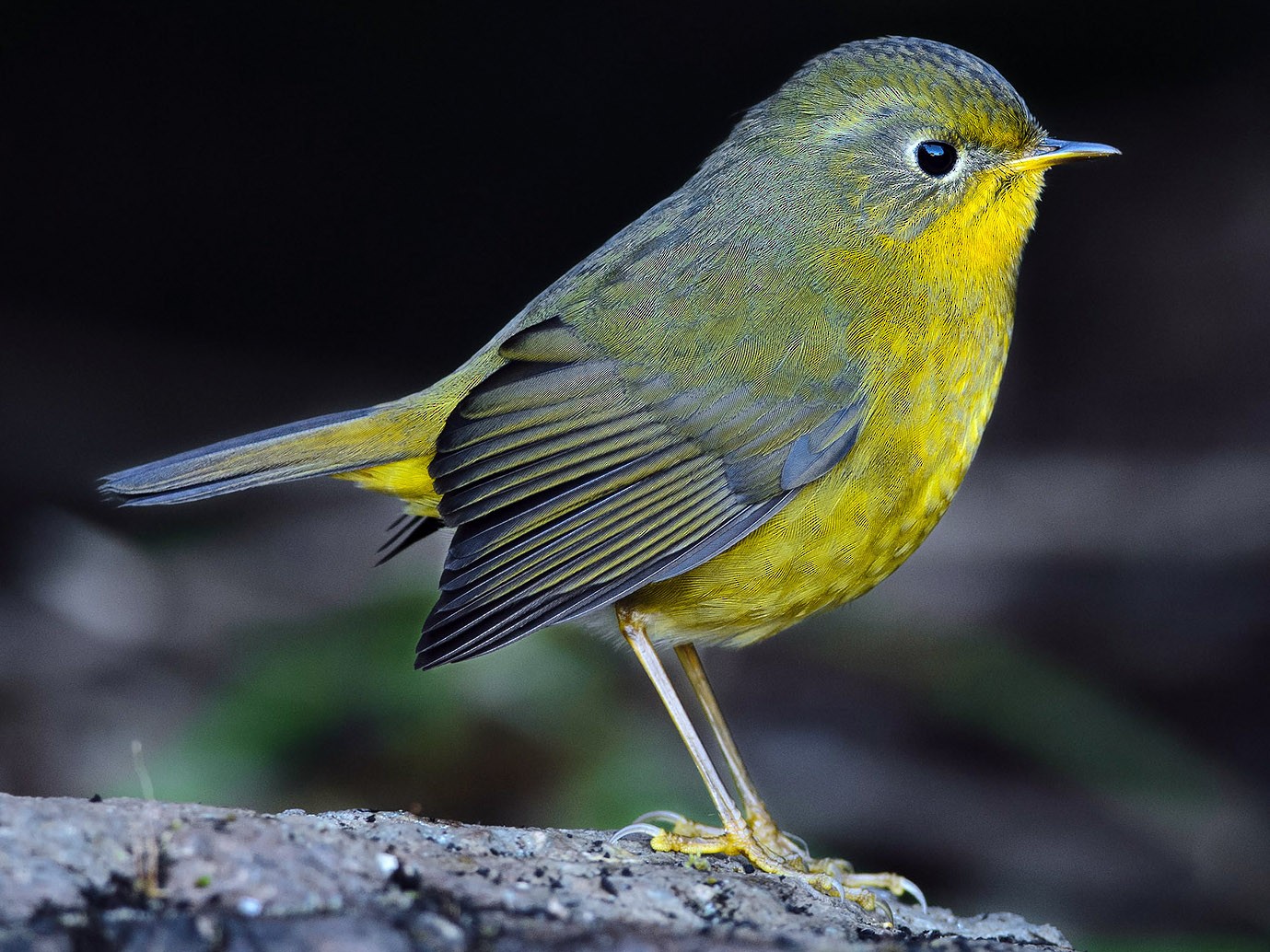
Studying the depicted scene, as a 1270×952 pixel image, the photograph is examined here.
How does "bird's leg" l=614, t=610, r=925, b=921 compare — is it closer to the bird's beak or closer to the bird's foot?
the bird's foot

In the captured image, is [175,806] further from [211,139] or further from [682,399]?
[211,139]

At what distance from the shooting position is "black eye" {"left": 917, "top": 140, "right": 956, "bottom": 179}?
11.4 feet

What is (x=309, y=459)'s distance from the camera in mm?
3354

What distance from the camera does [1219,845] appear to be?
494 centimetres

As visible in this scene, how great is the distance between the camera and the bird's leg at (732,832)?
3178 mm

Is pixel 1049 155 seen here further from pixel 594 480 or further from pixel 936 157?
pixel 594 480

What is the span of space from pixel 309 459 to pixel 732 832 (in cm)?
126

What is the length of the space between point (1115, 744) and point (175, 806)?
133 inches

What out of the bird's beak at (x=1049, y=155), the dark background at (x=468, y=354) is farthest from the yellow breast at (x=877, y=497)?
the dark background at (x=468, y=354)

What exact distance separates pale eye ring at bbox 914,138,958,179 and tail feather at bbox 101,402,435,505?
4.32ft

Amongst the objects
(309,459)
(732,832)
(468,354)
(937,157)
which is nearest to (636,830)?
(732,832)

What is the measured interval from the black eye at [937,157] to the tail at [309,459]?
127cm

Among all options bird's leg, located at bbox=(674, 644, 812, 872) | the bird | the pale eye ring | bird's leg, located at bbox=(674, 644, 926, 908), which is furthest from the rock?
the pale eye ring

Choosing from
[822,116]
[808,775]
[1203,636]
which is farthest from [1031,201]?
[1203,636]
